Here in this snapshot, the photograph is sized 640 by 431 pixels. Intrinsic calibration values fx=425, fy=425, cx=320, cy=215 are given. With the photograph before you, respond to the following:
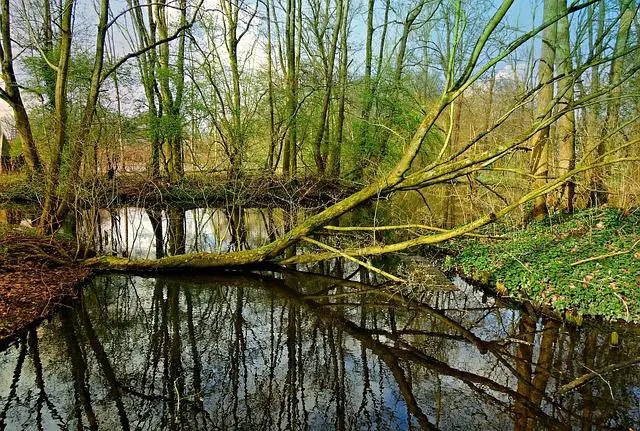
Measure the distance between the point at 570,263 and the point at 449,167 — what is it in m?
2.79

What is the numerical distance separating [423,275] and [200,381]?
16.2 feet

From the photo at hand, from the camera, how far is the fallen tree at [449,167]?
6.21 metres

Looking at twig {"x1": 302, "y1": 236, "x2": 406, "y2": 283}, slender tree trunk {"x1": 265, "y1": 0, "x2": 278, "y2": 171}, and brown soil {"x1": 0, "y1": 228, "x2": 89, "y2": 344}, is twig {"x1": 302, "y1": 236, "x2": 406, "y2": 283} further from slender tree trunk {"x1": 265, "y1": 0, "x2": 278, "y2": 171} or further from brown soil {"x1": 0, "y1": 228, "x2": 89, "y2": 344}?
slender tree trunk {"x1": 265, "y1": 0, "x2": 278, "y2": 171}

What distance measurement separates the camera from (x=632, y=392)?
4.72 metres

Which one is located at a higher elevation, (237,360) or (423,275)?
(423,275)

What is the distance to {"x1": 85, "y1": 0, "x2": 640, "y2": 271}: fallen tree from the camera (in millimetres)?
6215

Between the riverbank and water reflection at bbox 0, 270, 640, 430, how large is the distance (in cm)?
51

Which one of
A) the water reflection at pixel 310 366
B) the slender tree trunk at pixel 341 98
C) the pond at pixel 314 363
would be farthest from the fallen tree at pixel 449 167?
the slender tree trunk at pixel 341 98

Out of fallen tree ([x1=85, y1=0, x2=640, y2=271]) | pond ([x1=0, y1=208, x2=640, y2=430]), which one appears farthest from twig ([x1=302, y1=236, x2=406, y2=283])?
pond ([x1=0, y1=208, x2=640, y2=430])

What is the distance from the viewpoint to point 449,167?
23.2ft

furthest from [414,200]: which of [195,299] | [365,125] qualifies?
[195,299]

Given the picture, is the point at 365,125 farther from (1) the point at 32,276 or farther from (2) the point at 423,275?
(1) the point at 32,276

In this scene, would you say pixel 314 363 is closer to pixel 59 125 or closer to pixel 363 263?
pixel 363 263

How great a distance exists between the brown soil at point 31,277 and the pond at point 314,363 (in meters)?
0.27
